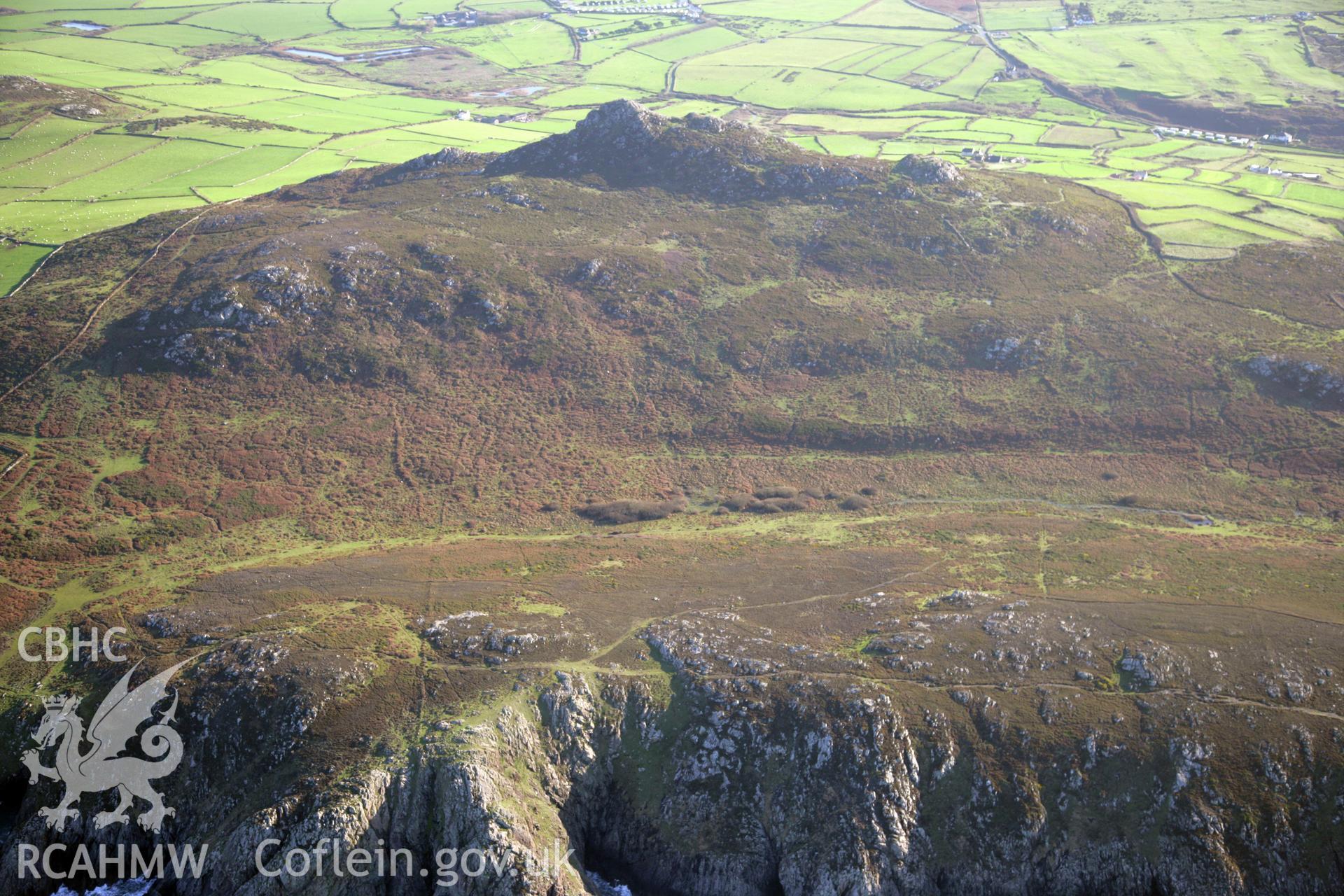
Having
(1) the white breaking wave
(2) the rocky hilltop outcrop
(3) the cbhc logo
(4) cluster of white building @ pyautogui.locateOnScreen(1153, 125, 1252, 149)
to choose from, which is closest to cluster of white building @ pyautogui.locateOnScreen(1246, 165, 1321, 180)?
(4) cluster of white building @ pyautogui.locateOnScreen(1153, 125, 1252, 149)

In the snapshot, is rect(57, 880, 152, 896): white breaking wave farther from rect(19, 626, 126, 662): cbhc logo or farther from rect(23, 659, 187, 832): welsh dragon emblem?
rect(19, 626, 126, 662): cbhc logo

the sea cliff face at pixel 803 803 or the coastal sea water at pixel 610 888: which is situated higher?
the sea cliff face at pixel 803 803

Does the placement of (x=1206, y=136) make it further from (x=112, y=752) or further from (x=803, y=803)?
(x=112, y=752)

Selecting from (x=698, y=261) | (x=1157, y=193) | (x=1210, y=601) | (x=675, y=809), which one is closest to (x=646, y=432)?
(x=698, y=261)

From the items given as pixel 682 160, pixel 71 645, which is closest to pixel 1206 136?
pixel 682 160

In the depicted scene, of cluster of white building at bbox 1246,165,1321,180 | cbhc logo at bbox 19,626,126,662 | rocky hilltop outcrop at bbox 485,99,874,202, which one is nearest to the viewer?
cbhc logo at bbox 19,626,126,662

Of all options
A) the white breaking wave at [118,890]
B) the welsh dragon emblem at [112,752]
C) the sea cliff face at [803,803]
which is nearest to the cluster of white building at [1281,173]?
the sea cliff face at [803,803]

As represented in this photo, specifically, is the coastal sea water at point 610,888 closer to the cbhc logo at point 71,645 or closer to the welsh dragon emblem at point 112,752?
the welsh dragon emblem at point 112,752

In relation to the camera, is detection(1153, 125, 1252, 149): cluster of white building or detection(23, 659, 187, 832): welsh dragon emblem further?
detection(1153, 125, 1252, 149): cluster of white building
